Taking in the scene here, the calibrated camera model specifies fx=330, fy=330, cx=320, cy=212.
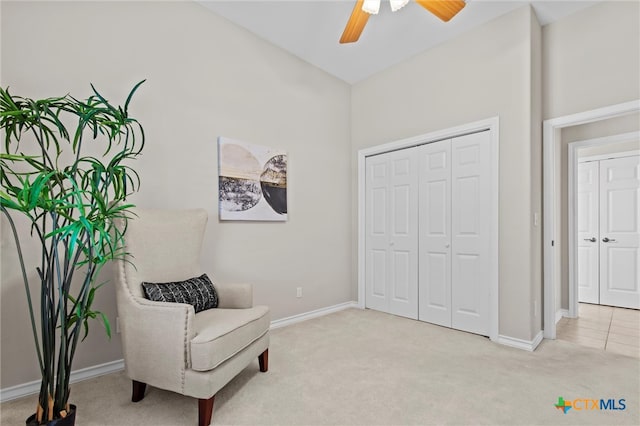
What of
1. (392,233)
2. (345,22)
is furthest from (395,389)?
(345,22)

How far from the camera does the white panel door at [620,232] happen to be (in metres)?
4.18

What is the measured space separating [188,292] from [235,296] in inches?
13.5

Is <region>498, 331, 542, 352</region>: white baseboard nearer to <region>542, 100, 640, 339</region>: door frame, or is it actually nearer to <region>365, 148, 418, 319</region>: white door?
<region>542, 100, 640, 339</region>: door frame

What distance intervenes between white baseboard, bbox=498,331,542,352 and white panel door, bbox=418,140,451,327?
0.53m

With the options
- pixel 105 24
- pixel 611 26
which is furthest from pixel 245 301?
pixel 611 26

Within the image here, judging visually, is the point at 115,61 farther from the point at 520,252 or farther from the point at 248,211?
the point at 520,252

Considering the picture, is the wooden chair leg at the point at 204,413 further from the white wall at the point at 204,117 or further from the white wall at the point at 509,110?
the white wall at the point at 509,110

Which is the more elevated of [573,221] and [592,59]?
[592,59]

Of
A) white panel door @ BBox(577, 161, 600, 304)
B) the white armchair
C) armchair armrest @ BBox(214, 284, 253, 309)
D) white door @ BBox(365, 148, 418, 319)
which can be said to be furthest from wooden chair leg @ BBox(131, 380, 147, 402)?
white panel door @ BBox(577, 161, 600, 304)

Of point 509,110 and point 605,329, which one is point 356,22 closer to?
point 509,110

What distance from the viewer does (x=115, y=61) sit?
2393 millimetres

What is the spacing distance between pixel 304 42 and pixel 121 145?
204 cm

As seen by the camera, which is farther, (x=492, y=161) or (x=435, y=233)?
(x=435, y=233)

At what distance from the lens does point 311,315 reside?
3682 mm
